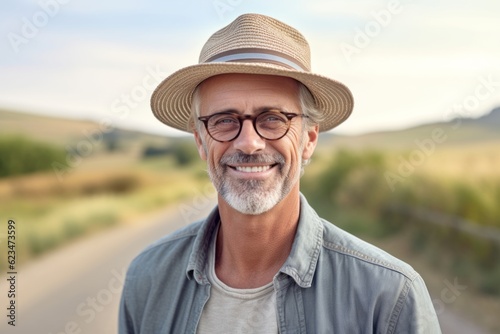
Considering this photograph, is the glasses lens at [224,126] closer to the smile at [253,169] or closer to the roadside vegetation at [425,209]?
the smile at [253,169]

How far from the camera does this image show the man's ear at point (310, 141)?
276 centimetres

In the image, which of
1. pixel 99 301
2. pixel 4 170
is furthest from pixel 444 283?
pixel 4 170

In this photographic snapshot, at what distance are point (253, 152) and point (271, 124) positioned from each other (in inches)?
5.3

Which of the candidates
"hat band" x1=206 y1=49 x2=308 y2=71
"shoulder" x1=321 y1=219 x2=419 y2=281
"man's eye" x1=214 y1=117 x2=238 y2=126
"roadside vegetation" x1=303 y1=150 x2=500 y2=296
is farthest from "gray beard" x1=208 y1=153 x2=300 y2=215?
"roadside vegetation" x1=303 y1=150 x2=500 y2=296

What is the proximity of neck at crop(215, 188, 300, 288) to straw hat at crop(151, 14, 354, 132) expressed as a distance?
44cm

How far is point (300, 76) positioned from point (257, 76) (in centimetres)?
16

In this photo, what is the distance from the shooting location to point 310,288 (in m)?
2.50

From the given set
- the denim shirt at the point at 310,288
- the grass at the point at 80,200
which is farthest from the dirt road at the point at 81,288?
the denim shirt at the point at 310,288

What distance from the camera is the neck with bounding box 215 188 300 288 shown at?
2.60 meters

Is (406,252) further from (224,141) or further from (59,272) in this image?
(224,141)

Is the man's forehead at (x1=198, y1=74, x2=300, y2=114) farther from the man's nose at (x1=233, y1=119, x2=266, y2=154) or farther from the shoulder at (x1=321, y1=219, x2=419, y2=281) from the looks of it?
the shoulder at (x1=321, y1=219, x2=419, y2=281)

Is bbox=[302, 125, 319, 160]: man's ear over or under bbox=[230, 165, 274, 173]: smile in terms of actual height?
over

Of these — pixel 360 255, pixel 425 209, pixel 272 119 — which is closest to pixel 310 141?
pixel 272 119

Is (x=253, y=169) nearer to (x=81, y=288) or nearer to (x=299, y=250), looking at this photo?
(x=299, y=250)
